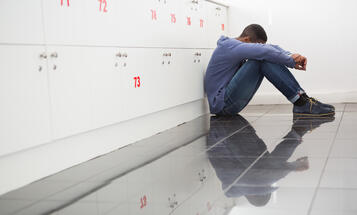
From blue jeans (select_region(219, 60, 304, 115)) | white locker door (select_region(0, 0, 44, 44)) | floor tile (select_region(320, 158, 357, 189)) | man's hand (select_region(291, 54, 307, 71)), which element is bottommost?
floor tile (select_region(320, 158, 357, 189))

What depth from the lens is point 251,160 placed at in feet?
7.93

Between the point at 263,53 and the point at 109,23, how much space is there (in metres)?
1.37

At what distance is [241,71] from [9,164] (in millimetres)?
2193

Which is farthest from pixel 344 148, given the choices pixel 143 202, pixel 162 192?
pixel 143 202

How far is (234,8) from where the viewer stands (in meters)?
5.10

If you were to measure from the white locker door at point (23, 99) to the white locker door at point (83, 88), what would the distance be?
83 mm

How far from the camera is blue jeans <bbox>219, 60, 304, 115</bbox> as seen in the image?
385 cm

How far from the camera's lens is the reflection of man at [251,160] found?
1.92 metres

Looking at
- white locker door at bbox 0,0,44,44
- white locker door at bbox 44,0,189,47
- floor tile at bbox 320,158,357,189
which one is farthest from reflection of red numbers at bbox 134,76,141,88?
floor tile at bbox 320,158,357,189

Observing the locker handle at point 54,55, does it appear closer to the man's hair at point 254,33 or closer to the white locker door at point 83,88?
the white locker door at point 83,88

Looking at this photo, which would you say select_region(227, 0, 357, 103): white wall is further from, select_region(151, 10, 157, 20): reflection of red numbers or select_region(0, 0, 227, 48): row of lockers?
select_region(151, 10, 157, 20): reflection of red numbers

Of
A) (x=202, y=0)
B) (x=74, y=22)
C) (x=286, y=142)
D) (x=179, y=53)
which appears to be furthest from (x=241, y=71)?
(x=74, y=22)

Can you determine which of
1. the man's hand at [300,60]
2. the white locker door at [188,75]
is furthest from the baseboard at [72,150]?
the man's hand at [300,60]

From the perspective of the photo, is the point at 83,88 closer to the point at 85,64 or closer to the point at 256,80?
the point at 85,64
